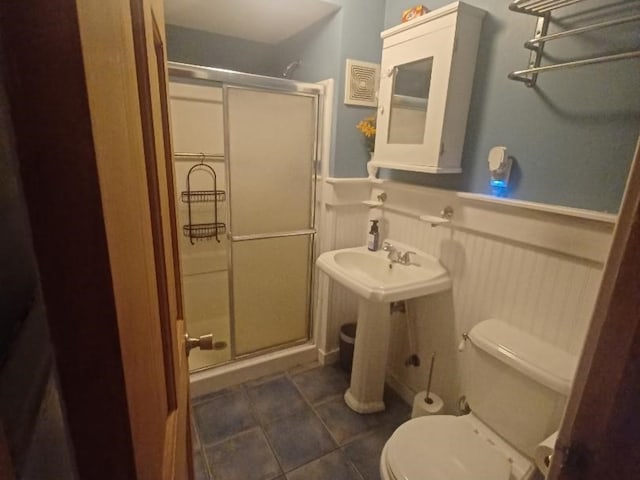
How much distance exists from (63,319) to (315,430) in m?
1.80

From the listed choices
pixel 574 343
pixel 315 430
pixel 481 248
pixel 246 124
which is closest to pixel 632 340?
pixel 574 343

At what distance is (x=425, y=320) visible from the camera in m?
1.82

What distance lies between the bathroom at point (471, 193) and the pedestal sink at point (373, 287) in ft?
0.35

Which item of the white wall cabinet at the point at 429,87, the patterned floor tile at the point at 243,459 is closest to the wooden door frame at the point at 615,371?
the white wall cabinet at the point at 429,87

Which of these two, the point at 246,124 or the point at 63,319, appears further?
the point at 246,124

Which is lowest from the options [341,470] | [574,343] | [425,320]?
[341,470]

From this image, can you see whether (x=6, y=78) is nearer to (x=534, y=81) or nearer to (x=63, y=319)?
(x=63, y=319)

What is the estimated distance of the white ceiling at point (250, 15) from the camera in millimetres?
1827

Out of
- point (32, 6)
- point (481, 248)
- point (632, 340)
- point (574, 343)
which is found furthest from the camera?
point (481, 248)

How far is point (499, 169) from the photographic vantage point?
133cm

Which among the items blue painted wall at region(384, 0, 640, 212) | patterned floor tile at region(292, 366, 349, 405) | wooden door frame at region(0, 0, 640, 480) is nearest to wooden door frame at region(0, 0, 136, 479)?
wooden door frame at region(0, 0, 640, 480)

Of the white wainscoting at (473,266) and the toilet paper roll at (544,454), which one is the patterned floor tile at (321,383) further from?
the toilet paper roll at (544,454)

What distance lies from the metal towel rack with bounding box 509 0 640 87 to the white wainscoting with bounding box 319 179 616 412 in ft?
1.52

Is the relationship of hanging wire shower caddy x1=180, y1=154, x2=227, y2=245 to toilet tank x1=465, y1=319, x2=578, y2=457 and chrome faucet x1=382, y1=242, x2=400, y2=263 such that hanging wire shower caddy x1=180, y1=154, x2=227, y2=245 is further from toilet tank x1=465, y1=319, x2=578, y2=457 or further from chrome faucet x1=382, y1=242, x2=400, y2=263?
toilet tank x1=465, y1=319, x2=578, y2=457
